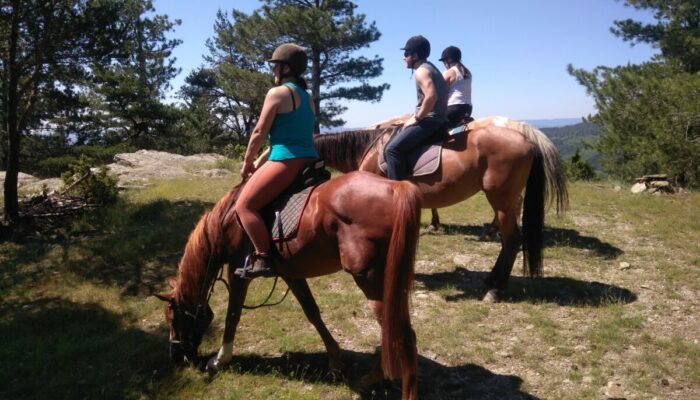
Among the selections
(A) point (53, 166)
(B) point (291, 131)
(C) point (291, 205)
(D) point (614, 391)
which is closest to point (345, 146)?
(B) point (291, 131)

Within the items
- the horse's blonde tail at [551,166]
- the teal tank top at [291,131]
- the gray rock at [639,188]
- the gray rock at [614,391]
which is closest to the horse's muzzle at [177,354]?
the teal tank top at [291,131]

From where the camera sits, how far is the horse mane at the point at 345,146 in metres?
5.75

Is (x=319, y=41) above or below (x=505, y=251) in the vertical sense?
above

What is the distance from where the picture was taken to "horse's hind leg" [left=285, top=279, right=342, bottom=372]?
3551 mm

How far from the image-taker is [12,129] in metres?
7.44

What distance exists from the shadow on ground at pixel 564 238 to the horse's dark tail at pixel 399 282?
4585mm

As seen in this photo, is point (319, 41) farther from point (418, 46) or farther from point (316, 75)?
point (418, 46)

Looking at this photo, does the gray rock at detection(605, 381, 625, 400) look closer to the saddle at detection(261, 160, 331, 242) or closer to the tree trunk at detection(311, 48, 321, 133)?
the saddle at detection(261, 160, 331, 242)

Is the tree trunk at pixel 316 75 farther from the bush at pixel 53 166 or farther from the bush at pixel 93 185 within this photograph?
the bush at pixel 93 185

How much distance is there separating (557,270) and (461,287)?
4.83 ft

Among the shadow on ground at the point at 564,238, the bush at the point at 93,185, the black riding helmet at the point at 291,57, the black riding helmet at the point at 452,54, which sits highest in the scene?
the black riding helmet at the point at 452,54

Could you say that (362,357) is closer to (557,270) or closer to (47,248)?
(557,270)

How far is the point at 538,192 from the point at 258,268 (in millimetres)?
3421

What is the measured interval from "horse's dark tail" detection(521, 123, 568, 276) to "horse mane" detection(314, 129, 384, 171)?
204 centimetres
